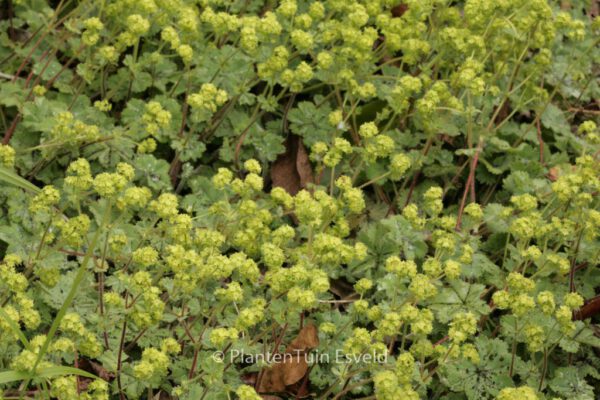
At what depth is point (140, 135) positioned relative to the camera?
4539mm

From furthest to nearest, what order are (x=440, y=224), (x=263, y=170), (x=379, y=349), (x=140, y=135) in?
(x=263, y=170), (x=140, y=135), (x=440, y=224), (x=379, y=349)

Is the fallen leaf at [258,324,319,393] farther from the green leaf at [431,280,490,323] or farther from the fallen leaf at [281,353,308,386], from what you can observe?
the green leaf at [431,280,490,323]

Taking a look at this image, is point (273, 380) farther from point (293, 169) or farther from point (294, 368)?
point (293, 169)

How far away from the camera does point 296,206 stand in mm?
3949

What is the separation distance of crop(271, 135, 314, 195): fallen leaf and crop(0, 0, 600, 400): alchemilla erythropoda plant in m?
0.01

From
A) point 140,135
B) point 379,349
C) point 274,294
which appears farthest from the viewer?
point 140,135

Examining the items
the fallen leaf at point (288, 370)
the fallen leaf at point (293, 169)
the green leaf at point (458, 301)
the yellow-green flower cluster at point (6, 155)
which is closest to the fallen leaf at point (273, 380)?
the fallen leaf at point (288, 370)

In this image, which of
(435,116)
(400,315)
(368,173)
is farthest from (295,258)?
(435,116)

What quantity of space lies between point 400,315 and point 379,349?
24cm

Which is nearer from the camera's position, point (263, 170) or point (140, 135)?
point (140, 135)

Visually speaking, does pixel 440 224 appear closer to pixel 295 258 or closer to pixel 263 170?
pixel 295 258

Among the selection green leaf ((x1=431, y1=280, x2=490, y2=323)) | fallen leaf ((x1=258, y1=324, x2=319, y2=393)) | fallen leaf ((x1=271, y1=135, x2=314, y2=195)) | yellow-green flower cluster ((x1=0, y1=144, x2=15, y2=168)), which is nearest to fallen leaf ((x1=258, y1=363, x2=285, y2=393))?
fallen leaf ((x1=258, y1=324, x2=319, y2=393))

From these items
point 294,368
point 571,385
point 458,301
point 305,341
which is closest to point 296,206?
point 305,341

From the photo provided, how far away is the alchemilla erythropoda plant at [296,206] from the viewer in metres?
3.63
